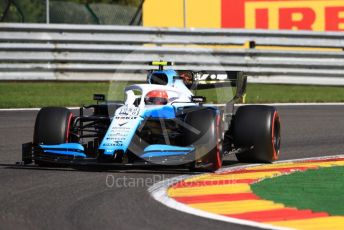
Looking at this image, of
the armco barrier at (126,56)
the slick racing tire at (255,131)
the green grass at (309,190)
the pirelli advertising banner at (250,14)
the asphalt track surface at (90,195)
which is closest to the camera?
the asphalt track surface at (90,195)

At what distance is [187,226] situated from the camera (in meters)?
7.07

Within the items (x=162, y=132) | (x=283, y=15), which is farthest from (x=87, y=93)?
(x=162, y=132)

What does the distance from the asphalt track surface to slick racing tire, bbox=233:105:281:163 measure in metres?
0.45

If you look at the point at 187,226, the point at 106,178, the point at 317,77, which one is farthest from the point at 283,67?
the point at 187,226

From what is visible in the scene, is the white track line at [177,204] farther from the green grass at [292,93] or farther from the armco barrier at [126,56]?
the armco barrier at [126,56]

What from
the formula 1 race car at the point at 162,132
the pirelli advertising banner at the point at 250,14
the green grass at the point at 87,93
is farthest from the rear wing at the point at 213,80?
the pirelli advertising banner at the point at 250,14

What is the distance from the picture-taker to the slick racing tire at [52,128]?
10516 mm

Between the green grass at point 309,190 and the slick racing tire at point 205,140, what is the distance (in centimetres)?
73

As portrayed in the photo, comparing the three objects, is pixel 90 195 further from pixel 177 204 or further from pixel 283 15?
pixel 283 15

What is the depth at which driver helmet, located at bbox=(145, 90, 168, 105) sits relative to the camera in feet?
35.5

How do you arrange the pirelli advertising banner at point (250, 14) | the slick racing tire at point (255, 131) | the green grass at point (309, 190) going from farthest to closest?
the pirelli advertising banner at point (250, 14) < the slick racing tire at point (255, 131) < the green grass at point (309, 190)

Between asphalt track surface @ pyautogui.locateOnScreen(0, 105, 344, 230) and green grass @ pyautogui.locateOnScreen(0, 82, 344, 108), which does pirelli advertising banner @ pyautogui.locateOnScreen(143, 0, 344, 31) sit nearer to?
green grass @ pyautogui.locateOnScreen(0, 82, 344, 108)

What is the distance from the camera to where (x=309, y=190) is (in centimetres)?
884

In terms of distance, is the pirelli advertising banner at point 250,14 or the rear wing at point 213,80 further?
the pirelli advertising banner at point 250,14
